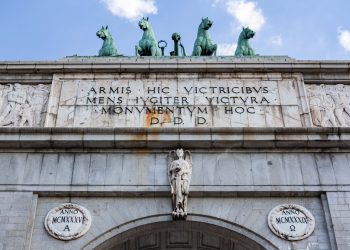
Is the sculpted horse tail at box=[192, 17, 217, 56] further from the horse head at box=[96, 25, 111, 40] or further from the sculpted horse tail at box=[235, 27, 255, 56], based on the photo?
the horse head at box=[96, 25, 111, 40]

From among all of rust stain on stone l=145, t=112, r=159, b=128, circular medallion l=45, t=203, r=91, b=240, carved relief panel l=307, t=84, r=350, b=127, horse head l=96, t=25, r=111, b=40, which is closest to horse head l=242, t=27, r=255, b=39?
carved relief panel l=307, t=84, r=350, b=127

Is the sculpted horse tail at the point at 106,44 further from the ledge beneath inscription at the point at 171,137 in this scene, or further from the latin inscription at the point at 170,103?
the ledge beneath inscription at the point at 171,137

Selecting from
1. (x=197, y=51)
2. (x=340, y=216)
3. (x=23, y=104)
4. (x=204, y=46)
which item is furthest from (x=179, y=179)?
(x=204, y=46)

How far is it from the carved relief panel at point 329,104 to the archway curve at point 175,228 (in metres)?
4.11

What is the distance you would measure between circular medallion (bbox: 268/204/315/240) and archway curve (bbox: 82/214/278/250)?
46 cm

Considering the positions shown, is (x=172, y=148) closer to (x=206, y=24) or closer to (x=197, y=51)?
(x=197, y=51)

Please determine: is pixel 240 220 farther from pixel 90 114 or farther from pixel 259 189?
pixel 90 114

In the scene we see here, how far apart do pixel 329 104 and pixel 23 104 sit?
29.7 feet

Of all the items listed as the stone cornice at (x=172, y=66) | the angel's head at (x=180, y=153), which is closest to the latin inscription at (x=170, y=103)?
the stone cornice at (x=172, y=66)

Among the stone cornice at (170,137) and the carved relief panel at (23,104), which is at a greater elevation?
the carved relief panel at (23,104)

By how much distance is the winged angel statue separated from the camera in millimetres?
15019

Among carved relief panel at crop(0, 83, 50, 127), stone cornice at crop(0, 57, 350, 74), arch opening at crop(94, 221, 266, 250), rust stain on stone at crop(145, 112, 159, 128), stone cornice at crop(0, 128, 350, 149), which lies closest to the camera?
arch opening at crop(94, 221, 266, 250)

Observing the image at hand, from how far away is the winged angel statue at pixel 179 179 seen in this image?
1502 cm

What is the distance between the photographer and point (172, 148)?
52.9ft
